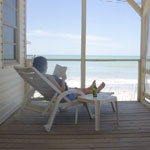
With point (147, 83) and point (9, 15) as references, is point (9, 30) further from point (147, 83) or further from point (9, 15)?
point (147, 83)

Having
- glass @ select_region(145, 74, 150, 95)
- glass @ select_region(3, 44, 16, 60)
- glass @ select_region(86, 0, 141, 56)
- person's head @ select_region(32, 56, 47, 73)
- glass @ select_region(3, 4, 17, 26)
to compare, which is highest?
glass @ select_region(86, 0, 141, 56)

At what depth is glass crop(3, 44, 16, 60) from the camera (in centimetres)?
388

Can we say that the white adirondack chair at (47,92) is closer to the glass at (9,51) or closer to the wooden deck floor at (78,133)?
the wooden deck floor at (78,133)

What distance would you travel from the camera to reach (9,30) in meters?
4.09

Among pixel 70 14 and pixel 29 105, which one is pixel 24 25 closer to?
pixel 29 105

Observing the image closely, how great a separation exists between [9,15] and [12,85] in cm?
123

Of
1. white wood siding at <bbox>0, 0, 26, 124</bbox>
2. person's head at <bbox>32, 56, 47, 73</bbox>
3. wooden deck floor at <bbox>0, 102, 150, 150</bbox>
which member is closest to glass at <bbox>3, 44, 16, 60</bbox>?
white wood siding at <bbox>0, 0, 26, 124</bbox>

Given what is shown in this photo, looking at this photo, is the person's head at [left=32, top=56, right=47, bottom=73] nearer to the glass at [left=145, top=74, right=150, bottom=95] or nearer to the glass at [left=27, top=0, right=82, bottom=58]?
the glass at [left=145, top=74, right=150, bottom=95]

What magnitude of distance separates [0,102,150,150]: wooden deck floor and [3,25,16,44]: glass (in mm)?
1338

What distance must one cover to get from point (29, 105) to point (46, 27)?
841 inches

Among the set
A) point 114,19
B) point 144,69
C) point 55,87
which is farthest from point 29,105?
point 114,19

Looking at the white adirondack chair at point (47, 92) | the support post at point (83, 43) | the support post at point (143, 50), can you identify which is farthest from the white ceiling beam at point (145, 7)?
the white adirondack chair at point (47, 92)

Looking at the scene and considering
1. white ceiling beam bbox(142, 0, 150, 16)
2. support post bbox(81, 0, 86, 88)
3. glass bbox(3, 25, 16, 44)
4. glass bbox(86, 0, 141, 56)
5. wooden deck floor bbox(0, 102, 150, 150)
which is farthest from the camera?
glass bbox(86, 0, 141, 56)

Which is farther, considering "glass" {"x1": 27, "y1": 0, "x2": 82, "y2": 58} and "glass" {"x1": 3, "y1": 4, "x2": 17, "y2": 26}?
"glass" {"x1": 27, "y1": 0, "x2": 82, "y2": 58}
